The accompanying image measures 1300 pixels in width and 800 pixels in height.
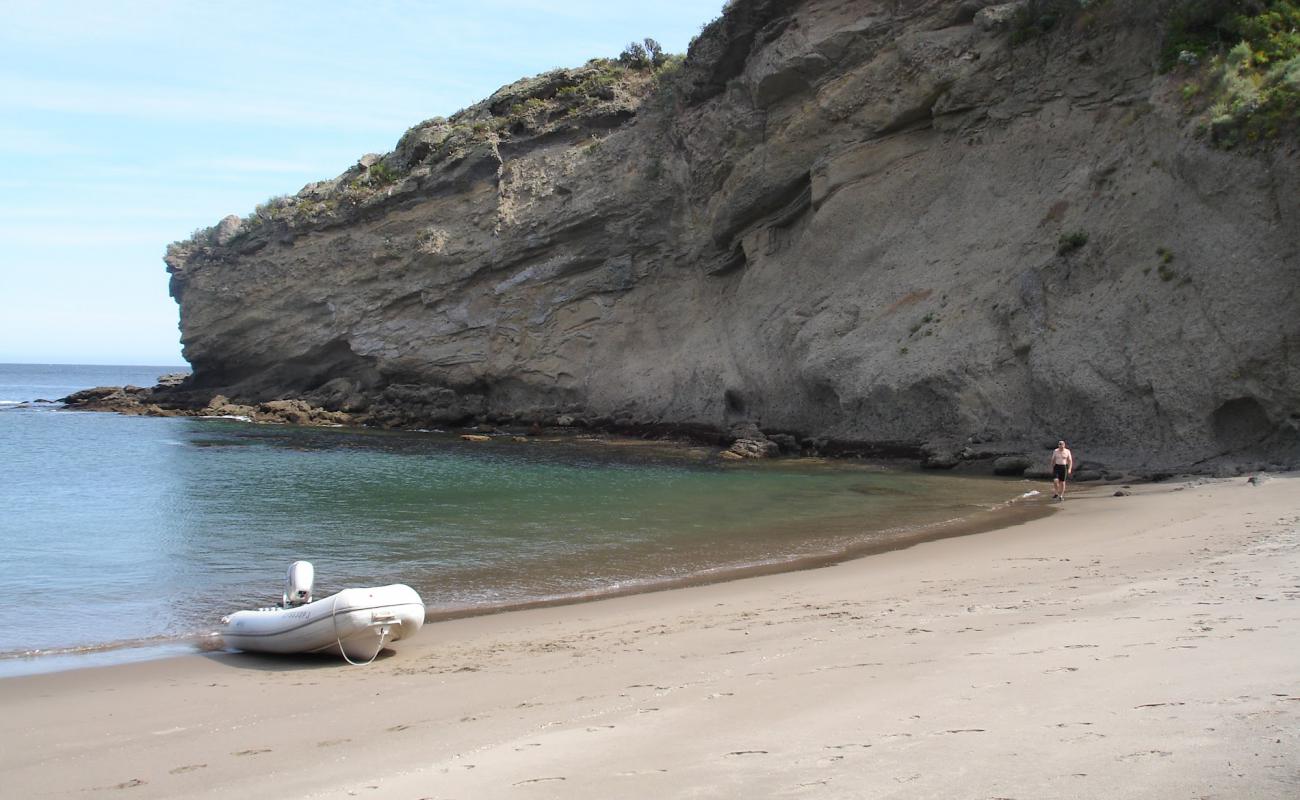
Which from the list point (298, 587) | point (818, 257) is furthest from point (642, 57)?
point (298, 587)

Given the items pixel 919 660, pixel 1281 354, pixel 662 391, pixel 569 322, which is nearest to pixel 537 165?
pixel 569 322

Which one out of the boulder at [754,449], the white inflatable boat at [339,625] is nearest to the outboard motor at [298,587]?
the white inflatable boat at [339,625]

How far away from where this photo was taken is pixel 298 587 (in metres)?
9.45

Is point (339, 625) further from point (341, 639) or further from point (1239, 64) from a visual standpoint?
point (1239, 64)

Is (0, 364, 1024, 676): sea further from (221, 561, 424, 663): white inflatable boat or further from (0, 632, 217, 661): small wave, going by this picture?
(221, 561, 424, 663): white inflatable boat

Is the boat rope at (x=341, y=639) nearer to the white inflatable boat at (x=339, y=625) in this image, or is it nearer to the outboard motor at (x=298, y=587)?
the white inflatable boat at (x=339, y=625)

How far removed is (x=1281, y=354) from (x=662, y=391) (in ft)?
62.8

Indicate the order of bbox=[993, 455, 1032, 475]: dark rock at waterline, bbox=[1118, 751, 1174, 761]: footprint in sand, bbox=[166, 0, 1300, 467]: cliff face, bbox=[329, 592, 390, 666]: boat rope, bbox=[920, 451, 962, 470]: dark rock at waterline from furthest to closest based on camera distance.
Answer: bbox=[920, 451, 962, 470]: dark rock at waterline, bbox=[993, 455, 1032, 475]: dark rock at waterline, bbox=[166, 0, 1300, 467]: cliff face, bbox=[329, 592, 390, 666]: boat rope, bbox=[1118, 751, 1174, 761]: footprint in sand

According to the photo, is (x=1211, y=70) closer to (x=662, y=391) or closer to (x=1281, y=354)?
(x=1281, y=354)

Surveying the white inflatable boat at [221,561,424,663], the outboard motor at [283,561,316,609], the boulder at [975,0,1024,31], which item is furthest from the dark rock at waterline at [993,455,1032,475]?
the outboard motor at [283,561,316,609]

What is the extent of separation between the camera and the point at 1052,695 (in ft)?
17.3

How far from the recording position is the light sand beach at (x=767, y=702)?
4.34 metres

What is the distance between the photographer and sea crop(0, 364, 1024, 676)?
1100cm

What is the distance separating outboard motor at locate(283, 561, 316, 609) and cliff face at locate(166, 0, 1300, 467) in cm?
1591
